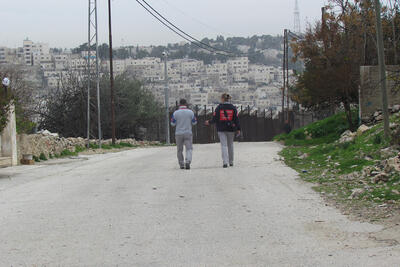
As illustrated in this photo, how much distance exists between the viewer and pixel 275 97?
91.0m

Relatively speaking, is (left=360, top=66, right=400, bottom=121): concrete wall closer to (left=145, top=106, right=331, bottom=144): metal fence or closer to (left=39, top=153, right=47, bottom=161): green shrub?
(left=39, top=153, right=47, bottom=161): green shrub

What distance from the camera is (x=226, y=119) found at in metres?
16.0

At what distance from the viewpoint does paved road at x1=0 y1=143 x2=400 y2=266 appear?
6.34 metres

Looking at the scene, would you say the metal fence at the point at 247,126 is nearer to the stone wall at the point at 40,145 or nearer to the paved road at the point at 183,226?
the stone wall at the point at 40,145

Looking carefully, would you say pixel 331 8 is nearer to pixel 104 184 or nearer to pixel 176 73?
pixel 104 184

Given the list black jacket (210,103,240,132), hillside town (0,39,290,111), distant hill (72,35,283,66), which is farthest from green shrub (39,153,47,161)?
distant hill (72,35,283,66)

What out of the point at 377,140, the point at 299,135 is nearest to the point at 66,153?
the point at 299,135

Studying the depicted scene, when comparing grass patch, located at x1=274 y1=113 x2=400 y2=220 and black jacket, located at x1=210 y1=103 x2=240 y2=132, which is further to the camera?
black jacket, located at x1=210 y1=103 x2=240 y2=132

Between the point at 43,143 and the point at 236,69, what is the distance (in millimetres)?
82451

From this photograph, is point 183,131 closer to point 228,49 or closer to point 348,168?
point 348,168

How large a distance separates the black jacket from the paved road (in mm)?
2861

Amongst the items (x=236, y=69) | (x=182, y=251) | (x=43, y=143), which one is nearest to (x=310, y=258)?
(x=182, y=251)

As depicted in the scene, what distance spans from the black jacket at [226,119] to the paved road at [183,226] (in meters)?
2.86

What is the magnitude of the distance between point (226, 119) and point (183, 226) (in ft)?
27.2
